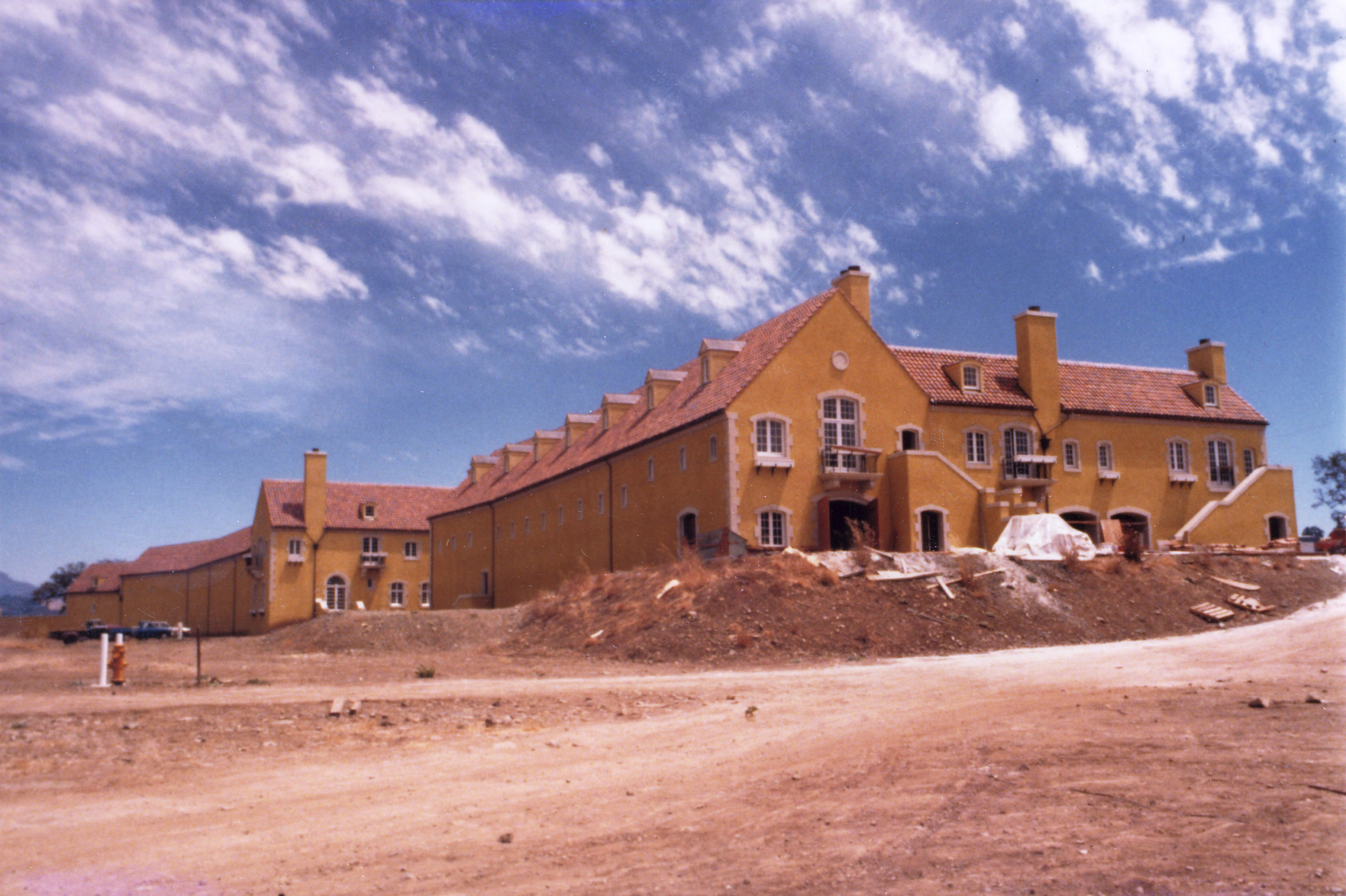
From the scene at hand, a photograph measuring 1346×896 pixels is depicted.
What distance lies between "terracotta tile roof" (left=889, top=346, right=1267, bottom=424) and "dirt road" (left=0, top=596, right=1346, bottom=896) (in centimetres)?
2400

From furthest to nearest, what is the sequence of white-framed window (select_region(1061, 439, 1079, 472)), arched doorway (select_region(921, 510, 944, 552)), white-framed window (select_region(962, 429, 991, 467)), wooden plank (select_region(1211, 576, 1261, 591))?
1. white-framed window (select_region(1061, 439, 1079, 472))
2. white-framed window (select_region(962, 429, 991, 467))
3. arched doorway (select_region(921, 510, 944, 552))
4. wooden plank (select_region(1211, 576, 1261, 591))

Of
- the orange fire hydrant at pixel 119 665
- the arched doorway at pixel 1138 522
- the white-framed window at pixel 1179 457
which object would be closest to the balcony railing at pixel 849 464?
Answer: the arched doorway at pixel 1138 522

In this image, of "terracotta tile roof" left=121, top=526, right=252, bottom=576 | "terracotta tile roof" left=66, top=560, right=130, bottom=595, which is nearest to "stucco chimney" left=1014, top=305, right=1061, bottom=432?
"terracotta tile roof" left=121, top=526, right=252, bottom=576

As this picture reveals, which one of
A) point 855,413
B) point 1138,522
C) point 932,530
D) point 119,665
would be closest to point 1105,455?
point 1138,522

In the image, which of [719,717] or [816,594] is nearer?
[719,717]

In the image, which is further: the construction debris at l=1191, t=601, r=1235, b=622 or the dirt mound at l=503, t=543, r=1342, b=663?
the construction debris at l=1191, t=601, r=1235, b=622

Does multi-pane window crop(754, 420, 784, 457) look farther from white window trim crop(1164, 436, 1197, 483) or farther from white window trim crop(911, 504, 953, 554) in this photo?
white window trim crop(1164, 436, 1197, 483)

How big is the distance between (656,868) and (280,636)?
121 ft

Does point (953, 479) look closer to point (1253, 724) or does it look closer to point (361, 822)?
point (1253, 724)

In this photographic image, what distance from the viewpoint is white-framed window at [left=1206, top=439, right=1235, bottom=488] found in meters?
43.2

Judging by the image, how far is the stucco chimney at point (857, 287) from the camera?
39406 millimetres

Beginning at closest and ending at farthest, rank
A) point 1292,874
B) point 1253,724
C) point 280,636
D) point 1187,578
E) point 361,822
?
point 1292,874
point 361,822
point 1253,724
point 1187,578
point 280,636

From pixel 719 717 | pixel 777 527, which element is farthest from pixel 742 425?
pixel 719 717

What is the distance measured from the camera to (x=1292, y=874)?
7363 millimetres
